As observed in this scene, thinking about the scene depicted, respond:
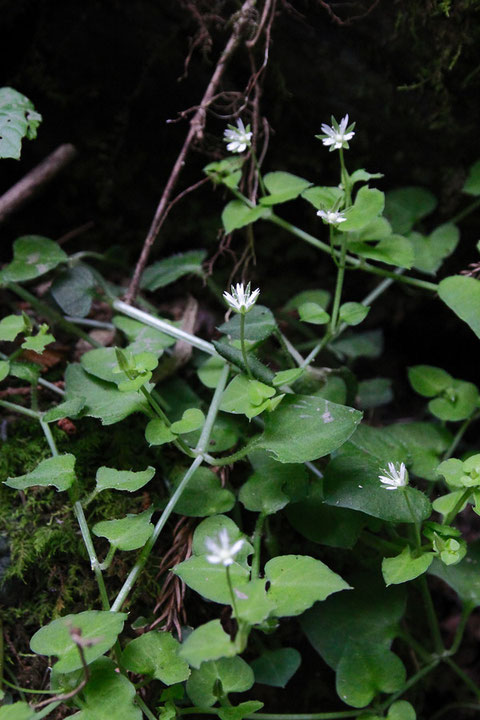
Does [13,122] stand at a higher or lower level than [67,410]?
higher

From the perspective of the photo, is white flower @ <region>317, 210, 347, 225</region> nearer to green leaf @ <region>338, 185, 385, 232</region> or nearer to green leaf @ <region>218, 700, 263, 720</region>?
green leaf @ <region>338, 185, 385, 232</region>

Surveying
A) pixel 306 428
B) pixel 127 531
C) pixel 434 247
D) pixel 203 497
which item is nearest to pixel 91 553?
pixel 127 531

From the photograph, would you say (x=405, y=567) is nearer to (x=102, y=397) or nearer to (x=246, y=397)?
(x=246, y=397)

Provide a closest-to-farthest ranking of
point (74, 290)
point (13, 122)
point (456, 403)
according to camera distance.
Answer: point (13, 122) < point (456, 403) < point (74, 290)

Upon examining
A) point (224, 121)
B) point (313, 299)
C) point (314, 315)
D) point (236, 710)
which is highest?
point (224, 121)

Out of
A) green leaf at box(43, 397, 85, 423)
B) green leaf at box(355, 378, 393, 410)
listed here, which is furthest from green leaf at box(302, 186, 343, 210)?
green leaf at box(43, 397, 85, 423)

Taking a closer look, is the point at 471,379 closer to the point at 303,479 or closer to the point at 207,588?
the point at 303,479
